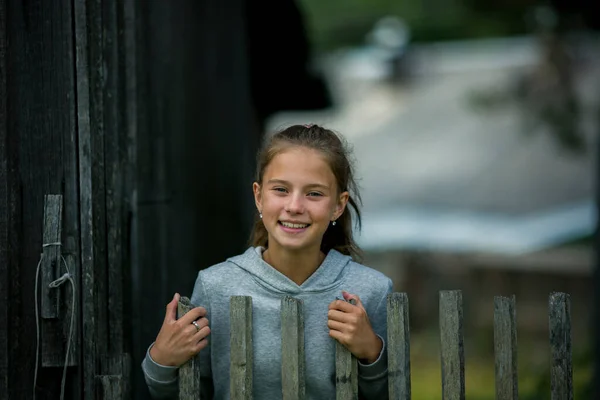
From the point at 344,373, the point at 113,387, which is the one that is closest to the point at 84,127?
the point at 113,387

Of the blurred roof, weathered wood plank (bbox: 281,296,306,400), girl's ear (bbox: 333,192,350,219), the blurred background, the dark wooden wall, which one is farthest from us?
the blurred roof

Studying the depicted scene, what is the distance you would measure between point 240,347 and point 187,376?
22 cm

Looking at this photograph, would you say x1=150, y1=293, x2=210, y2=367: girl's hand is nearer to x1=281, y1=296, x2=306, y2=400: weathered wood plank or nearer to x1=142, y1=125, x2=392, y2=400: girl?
x1=142, y1=125, x2=392, y2=400: girl

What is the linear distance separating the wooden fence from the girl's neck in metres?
0.32

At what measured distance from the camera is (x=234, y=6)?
21.2ft

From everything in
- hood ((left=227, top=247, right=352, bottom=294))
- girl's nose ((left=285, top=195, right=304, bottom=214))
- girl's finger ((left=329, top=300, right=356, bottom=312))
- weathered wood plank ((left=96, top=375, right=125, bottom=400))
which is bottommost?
weathered wood plank ((left=96, top=375, right=125, bottom=400))

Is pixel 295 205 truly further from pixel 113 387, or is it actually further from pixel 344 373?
pixel 113 387

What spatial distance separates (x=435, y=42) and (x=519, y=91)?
323 centimetres

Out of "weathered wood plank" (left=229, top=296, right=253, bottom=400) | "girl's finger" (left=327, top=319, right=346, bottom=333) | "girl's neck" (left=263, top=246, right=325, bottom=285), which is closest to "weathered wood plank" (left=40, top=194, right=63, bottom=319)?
"weathered wood plank" (left=229, top=296, right=253, bottom=400)

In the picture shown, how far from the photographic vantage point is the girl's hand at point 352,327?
3088mm

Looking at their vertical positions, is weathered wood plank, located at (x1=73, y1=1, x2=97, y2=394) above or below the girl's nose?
above

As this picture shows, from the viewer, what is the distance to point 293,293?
10.8 ft

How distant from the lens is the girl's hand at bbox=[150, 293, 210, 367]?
10.1 ft

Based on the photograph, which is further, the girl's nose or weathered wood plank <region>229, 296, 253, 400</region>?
the girl's nose
